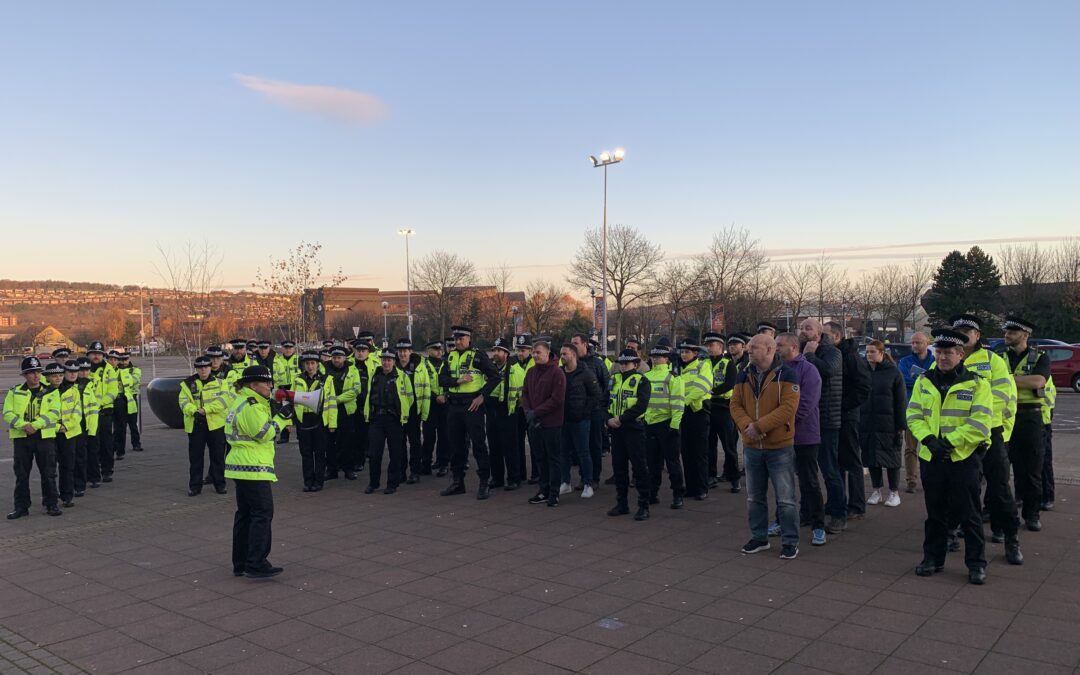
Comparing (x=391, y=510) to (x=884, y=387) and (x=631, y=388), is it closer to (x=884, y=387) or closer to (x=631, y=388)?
(x=631, y=388)

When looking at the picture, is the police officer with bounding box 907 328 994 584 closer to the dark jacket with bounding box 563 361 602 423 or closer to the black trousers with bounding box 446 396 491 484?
the dark jacket with bounding box 563 361 602 423

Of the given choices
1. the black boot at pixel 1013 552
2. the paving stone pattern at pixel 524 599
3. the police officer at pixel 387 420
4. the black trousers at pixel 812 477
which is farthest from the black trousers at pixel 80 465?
the black boot at pixel 1013 552

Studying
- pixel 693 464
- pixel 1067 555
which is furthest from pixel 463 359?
pixel 1067 555

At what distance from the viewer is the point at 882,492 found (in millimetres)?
9414

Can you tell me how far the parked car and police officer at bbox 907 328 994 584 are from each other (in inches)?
863

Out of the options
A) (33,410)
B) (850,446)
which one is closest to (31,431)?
(33,410)

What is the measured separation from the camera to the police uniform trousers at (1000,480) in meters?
6.25

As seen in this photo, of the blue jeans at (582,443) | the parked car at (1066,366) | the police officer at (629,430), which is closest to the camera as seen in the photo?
the police officer at (629,430)

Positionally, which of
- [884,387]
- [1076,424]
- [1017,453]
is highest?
[884,387]

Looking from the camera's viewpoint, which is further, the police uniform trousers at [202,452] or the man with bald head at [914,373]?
the police uniform trousers at [202,452]

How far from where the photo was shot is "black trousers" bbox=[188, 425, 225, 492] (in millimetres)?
10336

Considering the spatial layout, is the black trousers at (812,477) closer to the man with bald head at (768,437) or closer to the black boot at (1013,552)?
the man with bald head at (768,437)

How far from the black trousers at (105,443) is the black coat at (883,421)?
34.9 feet

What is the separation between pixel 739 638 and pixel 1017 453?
13.7 feet
